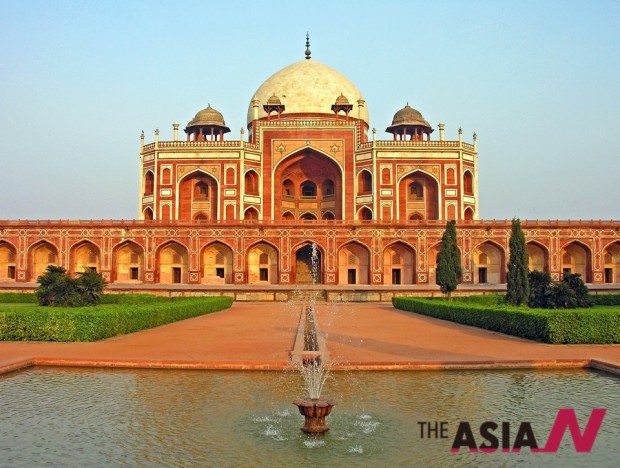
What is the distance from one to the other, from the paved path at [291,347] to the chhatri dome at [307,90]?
2600cm

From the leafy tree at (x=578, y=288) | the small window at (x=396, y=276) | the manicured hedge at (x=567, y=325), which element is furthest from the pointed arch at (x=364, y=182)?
the manicured hedge at (x=567, y=325)

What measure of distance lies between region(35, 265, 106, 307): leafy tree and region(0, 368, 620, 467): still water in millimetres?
6309

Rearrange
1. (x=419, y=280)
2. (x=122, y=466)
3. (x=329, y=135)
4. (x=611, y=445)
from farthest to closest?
(x=329, y=135) < (x=419, y=280) < (x=611, y=445) < (x=122, y=466)

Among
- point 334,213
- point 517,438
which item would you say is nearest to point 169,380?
point 517,438

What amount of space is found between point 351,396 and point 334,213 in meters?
30.8

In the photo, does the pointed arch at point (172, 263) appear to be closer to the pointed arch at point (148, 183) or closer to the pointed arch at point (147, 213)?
the pointed arch at point (147, 213)

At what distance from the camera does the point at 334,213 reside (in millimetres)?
37688

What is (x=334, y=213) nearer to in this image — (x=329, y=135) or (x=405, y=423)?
(x=329, y=135)

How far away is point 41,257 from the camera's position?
32.1 meters

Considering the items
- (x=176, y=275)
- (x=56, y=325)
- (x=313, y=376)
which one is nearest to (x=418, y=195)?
(x=176, y=275)

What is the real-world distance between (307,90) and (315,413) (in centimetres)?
3570

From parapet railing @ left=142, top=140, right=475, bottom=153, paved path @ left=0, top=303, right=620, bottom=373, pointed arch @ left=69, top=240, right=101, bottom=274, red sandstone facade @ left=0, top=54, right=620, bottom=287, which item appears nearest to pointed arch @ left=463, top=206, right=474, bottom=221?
red sandstone facade @ left=0, top=54, right=620, bottom=287

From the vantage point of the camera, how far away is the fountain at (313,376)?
5617 millimetres

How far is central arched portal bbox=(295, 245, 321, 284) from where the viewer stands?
31.5 m
